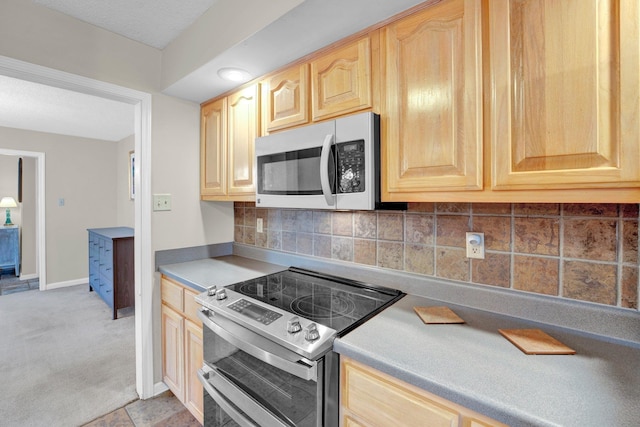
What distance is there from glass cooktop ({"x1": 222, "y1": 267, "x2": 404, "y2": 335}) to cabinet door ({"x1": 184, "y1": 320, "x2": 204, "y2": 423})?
1.25ft

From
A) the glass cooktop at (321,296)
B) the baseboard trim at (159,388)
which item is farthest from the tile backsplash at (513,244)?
the baseboard trim at (159,388)

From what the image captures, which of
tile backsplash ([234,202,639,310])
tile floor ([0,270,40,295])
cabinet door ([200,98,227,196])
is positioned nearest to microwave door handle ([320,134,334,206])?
tile backsplash ([234,202,639,310])

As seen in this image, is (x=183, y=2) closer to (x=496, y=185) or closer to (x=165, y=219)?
(x=165, y=219)

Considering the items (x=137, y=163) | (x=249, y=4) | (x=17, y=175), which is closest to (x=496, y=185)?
(x=249, y=4)

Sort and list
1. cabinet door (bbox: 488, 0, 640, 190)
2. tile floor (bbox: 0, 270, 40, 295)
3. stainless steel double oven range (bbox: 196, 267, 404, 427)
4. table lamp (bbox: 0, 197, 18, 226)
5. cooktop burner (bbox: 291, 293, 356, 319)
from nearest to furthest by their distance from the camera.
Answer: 1. cabinet door (bbox: 488, 0, 640, 190)
2. stainless steel double oven range (bbox: 196, 267, 404, 427)
3. cooktop burner (bbox: 291, 293, 356, 319)
4. tile floor (bbox: 0, 270, 40, 295)
5. table lamp (bbox: 0, 197, 18, 226)

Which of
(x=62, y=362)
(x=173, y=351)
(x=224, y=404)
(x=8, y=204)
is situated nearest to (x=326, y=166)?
(x=224, y=404)

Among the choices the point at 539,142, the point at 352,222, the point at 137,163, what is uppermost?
the point at 137,163

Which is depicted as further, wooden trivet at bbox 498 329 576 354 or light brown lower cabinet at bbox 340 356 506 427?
wooden trivet at bbox 498 329 576 354

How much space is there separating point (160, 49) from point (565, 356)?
8.36ft

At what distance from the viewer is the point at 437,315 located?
109cm

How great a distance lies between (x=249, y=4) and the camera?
1293 millimetres

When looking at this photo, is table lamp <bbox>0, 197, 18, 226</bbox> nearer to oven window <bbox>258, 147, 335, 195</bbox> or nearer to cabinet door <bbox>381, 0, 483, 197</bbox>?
oven window <bbox>258, 147, 335, 195</bbox>

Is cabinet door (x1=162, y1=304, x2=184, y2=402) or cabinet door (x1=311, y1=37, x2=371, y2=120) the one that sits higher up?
cabinet door (x1=311, y1=37, x2=371, y2=120)

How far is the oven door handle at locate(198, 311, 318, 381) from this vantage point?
93 cm
